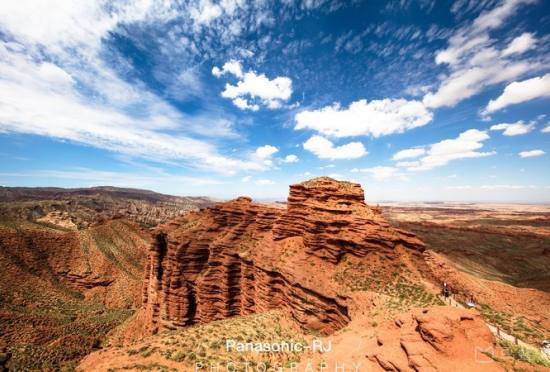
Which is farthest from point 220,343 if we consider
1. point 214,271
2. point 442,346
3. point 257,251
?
point 214,271

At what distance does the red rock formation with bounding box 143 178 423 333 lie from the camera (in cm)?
2980

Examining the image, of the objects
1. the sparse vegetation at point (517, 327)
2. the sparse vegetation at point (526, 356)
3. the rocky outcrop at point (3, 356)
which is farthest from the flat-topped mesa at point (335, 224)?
the rocky outcrop at point (3, 356)

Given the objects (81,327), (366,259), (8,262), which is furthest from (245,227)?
(8,262)

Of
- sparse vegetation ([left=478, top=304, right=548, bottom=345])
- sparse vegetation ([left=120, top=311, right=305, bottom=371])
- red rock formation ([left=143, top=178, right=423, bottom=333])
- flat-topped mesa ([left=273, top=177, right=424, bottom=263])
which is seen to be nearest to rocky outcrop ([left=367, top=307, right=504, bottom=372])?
sparse vegetation ([left=478, top=304, right=548, bottom=345])

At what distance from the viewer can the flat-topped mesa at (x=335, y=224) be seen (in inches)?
1194

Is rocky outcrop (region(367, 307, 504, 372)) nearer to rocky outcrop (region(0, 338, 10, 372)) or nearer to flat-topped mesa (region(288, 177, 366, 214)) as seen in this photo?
flat-topped mesa (region(288, 177, 366, 214))

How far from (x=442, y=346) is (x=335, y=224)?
754 inches

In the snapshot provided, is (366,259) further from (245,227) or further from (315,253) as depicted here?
(245,227)

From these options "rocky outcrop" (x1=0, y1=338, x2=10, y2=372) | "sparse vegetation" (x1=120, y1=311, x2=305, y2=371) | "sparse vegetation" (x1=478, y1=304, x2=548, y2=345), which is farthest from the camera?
"rocky outcrop" (x1=0, y1=338, x2=10, y2=372)

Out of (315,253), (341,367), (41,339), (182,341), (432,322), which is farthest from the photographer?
(41,339)

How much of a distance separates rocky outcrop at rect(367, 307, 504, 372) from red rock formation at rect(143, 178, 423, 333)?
10.3 metres

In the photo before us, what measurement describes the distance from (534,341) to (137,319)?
50.7 meters

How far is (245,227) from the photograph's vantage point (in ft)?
140

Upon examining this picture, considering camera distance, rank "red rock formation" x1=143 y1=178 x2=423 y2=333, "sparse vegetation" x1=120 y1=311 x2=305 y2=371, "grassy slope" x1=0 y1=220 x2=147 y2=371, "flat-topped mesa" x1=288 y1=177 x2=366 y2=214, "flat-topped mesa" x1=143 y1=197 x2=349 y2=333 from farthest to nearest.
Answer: "flat-topped mesa" x1=143 y1=197 x2=349 y2=333, "flat-topped mesa" x1=288 y1=177 x2=366 y2=214, "grassy slope" x1=0 y1=220 x2=147 y2=371, "red rock formation" x1=143 y1=178 x2=423 y2=333, "sparse vegetation" x1=120 y1=311 x2=305 y2=371
